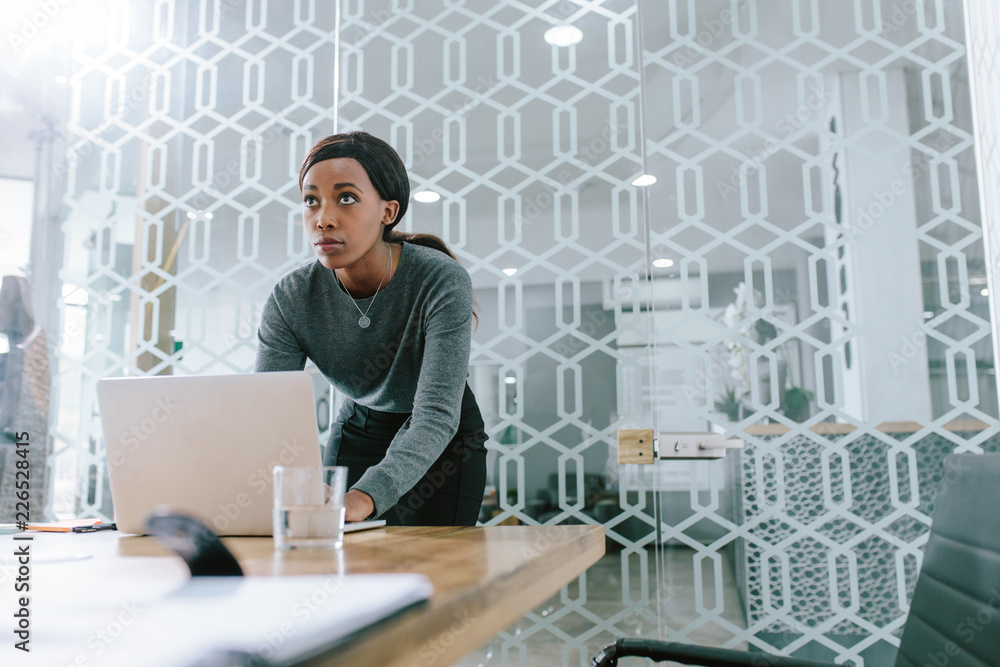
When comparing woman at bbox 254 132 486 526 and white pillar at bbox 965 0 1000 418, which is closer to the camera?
woman at bbox 254 132 486 526

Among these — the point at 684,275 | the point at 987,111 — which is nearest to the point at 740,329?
the point at 684,275

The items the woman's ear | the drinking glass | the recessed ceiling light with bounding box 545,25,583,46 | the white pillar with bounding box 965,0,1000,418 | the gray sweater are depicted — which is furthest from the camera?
the recessed ceiling light with bounding box 545,25,583,46

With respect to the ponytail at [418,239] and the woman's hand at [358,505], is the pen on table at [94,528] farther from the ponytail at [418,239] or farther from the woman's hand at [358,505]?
the ponytail at [418,239]

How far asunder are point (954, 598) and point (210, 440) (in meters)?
0.98

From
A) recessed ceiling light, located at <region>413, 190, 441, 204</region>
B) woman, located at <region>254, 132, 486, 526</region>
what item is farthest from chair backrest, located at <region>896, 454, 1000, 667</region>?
recessed ceiling light, located at <region>413, 190, 441, 204</region>

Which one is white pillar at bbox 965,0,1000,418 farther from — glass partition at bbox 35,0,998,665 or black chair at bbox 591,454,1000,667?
black chair at bbox 591,454,1000,667

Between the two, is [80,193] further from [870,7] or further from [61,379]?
[870,7]

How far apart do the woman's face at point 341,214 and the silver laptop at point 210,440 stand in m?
0.66

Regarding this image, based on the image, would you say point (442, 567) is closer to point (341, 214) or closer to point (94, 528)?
point (94, 528)

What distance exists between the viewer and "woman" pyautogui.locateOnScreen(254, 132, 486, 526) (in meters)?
1.61

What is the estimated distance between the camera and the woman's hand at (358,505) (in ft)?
3.56

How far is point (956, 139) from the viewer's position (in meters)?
2.23

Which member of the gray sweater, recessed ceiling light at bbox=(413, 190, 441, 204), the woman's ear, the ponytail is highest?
recessed ceiling light at bbox=(413, 190, 441, 204)

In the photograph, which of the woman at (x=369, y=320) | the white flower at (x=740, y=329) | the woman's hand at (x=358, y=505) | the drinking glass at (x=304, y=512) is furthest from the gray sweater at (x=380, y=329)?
the white flower at (x=740, y=329)
